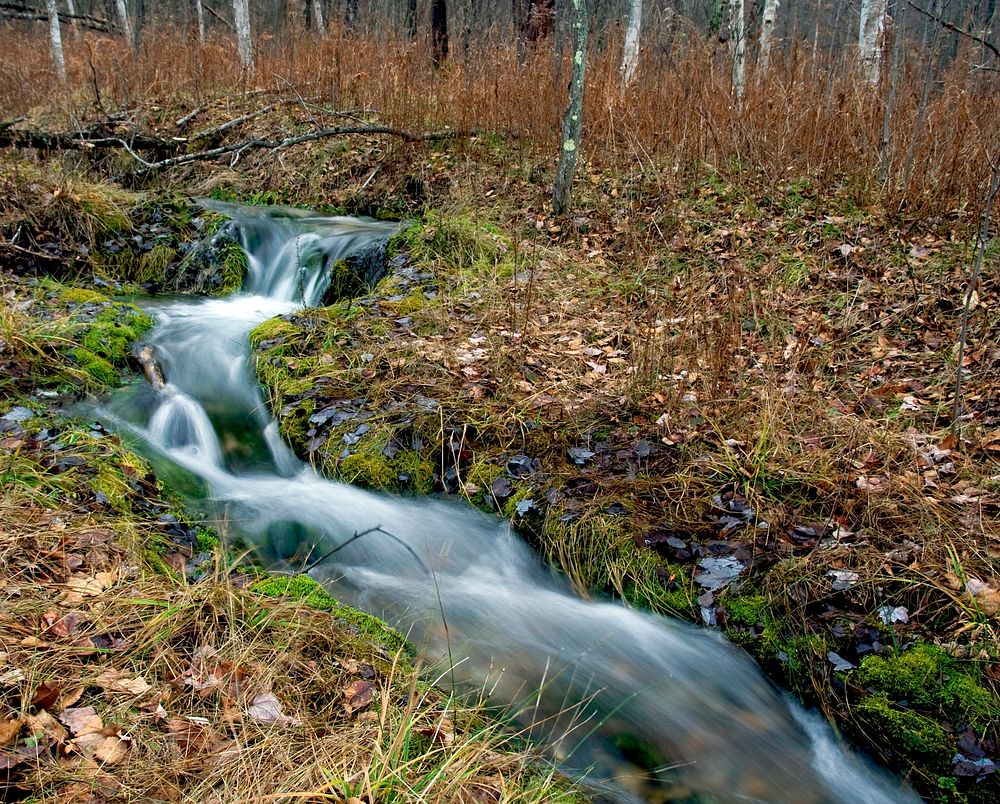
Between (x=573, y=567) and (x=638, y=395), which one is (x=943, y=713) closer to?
(x=573, y=567)

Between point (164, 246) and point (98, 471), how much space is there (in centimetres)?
406

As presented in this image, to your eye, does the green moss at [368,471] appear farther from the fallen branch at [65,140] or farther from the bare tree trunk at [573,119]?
the fallen branch at [65,140]

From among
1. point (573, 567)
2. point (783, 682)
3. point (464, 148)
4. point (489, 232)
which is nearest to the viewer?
point (783, 682)

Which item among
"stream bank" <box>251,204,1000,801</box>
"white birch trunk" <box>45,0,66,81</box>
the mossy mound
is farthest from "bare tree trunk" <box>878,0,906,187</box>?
"white birch trunk" <box>45,0,66,81</box>

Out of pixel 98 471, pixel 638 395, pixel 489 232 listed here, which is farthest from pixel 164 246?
pixel 638 395

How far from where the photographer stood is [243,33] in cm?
1079

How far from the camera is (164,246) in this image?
6.84m

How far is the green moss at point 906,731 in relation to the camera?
8.43 ft

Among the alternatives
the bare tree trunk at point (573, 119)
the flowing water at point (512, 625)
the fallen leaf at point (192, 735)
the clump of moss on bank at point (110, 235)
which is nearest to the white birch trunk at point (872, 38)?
the bare tree trunk at point (573, 119)

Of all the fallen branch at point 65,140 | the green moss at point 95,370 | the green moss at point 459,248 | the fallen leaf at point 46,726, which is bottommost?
the fallen leaf at point 46,726

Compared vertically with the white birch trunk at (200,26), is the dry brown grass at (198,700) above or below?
below

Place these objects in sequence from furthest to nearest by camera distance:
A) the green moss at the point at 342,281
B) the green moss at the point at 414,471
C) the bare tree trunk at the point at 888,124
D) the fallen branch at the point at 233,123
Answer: the fallen branch at the point at 233,123
the green moss at the point at 342,281
the bare tree trunk at the point at 888,124
the green moss at the point at 414,471

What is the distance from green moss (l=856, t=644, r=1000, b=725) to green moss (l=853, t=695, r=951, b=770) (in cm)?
5

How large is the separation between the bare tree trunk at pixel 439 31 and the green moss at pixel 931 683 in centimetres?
986
